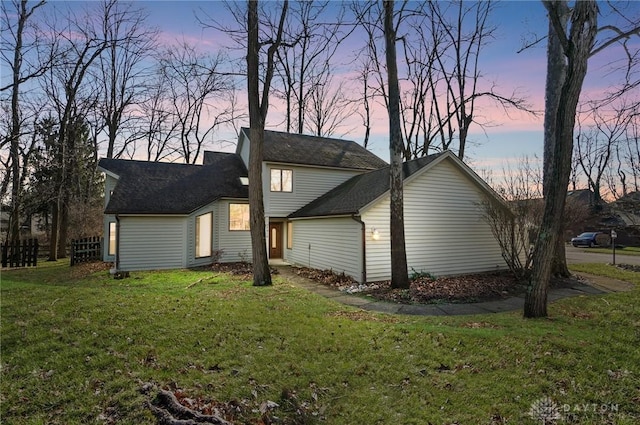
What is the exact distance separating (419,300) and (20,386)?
7938mm

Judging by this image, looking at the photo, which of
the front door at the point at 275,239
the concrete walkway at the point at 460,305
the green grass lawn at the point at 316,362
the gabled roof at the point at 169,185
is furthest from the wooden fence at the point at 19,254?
the concrete walkway at the point at 460,305

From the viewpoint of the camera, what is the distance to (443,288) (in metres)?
10.1

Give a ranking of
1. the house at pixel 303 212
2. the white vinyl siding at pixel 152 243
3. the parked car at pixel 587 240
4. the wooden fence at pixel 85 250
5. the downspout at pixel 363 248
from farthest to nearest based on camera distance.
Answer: the parked car at pixel 587 240 → the wooden fence at pixel 85 250 → the white vinyl siding at pixel 152 243 → the house at pixel 303 212 → the downspout at pixel 363 248

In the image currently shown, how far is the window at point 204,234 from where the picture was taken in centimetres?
1592

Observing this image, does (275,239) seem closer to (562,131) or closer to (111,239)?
(111,239)

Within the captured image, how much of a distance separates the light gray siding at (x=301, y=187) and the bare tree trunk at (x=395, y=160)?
7820 millimetres

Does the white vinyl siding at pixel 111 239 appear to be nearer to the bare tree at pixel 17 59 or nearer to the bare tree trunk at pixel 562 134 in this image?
the bare tree at pixel 17 59

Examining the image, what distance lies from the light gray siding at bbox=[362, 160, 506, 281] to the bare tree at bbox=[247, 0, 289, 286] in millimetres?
3608

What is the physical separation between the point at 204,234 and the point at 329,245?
21.6 ft

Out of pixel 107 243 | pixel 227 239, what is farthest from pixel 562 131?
pixel 107 243

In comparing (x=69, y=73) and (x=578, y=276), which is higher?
(x=69, y=73)

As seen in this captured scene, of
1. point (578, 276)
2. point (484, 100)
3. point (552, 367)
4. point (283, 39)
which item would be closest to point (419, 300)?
point (552, 367)

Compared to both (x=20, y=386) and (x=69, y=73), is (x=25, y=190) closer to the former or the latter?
(x=69, y=73)

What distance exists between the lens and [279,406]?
3684 mm
